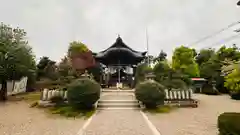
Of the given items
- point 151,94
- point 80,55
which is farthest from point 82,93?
point 80,55

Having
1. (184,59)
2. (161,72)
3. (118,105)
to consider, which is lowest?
(118,105)

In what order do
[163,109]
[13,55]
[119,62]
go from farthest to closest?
[119,62] < [13,55] < [163,109]

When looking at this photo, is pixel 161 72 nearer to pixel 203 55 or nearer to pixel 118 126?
pixel 118 126

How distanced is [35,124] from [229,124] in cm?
673

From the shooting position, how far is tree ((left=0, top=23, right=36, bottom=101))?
14.5 m

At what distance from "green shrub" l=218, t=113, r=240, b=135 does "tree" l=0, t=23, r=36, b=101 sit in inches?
511

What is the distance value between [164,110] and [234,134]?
5.99 m

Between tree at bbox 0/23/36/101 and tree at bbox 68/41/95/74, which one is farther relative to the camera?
tree at bbox 68/41/95/74

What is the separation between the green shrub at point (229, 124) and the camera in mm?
5453

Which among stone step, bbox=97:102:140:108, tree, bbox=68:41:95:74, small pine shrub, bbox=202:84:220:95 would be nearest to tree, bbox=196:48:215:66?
small pine shrub, bbox=202:84:220:95

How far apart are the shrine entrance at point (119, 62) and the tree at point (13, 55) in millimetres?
11485

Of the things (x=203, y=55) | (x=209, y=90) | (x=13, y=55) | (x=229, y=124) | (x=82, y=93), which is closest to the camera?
(x=229, y=124)

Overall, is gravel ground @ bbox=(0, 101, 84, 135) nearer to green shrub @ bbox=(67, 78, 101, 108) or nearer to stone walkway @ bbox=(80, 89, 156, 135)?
stone walkway @ bbox=(80, 89, 156, 135)

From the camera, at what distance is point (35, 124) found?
27.3 feet
